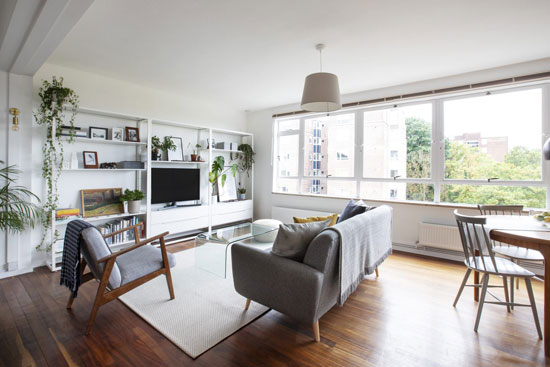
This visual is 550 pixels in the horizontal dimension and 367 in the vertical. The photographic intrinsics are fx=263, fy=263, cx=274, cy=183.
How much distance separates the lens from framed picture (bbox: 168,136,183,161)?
4422mm

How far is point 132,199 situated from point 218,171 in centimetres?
163

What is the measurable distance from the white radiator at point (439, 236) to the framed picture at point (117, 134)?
179 inches

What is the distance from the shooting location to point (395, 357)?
69.0 inches

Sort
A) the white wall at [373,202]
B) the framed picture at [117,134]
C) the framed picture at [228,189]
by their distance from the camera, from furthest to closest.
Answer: the framed picture at [228,189], the framed picture at [117,134], the white wall at [373,202]

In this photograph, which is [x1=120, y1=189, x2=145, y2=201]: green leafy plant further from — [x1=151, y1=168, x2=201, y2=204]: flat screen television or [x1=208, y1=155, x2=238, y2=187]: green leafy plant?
[x1=208, y1=155, x2=238, y2=187]: green leafy plant

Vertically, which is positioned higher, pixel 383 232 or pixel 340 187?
pixel 340 187

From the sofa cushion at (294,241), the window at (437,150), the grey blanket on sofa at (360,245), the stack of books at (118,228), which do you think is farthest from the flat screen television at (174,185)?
the grey blanket on sofa at (360,245)

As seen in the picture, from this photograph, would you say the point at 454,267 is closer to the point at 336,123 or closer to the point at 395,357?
the point at 395,357

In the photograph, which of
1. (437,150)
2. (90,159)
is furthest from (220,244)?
(437,150)

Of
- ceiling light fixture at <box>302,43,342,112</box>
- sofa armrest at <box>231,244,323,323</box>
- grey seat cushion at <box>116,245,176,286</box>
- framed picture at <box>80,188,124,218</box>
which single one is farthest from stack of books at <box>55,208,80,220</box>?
ceiling light fixture at <box>302,43,342,112</box>

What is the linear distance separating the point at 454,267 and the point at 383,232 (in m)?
1.41

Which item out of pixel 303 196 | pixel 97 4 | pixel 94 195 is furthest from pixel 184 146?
pixel 97 4

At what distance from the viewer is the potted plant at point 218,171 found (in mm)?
4848

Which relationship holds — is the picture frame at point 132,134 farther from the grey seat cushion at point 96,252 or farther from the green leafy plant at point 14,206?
the grey seat cushion at point 96,252
